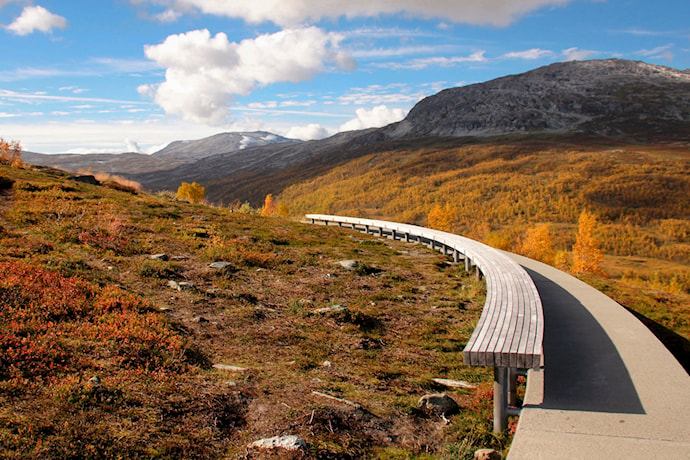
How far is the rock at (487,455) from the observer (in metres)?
4.52

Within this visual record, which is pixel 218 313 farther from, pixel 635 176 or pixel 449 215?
pixel 635 176

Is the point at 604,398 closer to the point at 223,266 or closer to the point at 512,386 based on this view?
the point at 512,386

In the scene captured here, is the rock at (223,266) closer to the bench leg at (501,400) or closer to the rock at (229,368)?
the rock at (229,368)

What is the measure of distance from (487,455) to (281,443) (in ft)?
6.77

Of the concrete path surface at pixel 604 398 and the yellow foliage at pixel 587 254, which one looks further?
the yellow foliage at pixel 587 254

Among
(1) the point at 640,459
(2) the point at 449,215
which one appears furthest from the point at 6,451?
(2) the point at 449,215

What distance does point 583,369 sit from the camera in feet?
19.4

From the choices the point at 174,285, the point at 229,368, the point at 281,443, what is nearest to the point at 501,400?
the point at 281,443

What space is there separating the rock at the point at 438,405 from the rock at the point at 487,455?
2.90 ft

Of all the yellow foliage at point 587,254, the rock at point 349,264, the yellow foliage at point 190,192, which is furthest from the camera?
the yellow foliage at point 587,254

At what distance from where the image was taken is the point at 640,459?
3.94 m

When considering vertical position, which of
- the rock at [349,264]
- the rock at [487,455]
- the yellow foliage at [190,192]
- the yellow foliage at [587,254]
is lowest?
the yellow foliage at [587,254]

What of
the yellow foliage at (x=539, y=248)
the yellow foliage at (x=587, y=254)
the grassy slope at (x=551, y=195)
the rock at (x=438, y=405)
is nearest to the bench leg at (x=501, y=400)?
the rock at (x=438, y=405)

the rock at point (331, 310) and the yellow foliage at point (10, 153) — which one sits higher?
the yellow foliage at point (10, 153)
